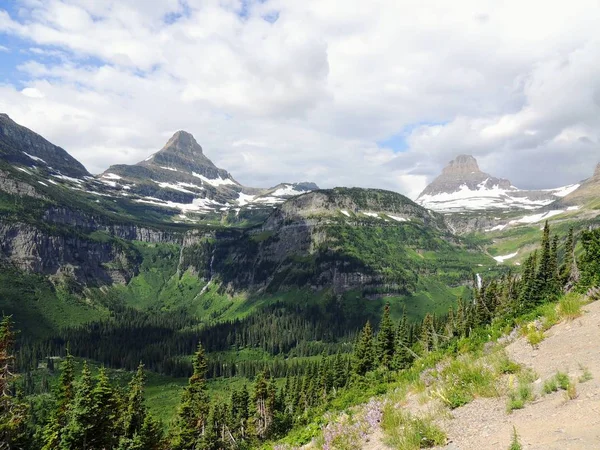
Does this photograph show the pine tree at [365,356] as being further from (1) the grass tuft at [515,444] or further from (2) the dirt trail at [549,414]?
(1) the grass tuft at [515,444]

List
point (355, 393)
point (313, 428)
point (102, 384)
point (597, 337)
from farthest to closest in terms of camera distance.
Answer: point (102, 384) < point (355, 393) < point (313, 428) < point (597, 337)

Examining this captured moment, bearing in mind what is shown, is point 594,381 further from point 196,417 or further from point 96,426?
point 196,417

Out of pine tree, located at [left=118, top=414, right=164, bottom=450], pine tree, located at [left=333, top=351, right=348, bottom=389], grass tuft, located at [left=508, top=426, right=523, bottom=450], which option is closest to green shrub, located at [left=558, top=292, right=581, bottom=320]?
grass tuft, located at [left=508, top=426, right=523, bottom=450]

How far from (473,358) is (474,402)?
4154mm

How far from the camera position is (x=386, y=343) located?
3182 inches

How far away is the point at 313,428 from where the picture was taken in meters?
16.9

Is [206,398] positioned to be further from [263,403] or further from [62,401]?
[263,403]

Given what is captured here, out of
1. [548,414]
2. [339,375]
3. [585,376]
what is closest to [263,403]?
[339,375]

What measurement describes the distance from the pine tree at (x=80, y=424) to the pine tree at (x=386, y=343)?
5504 cm

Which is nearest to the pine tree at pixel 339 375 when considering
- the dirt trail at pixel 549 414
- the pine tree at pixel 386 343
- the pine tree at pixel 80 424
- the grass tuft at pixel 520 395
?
the pine tree at pixel 386 343

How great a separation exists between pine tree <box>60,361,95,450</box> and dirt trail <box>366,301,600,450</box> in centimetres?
3710

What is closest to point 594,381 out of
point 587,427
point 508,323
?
point 587,427

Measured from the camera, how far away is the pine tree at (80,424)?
37688 mm

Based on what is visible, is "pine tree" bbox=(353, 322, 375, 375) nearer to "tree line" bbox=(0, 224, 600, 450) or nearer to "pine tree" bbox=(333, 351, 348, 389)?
"tree line" bbox=(0, 224, 600, 450)
